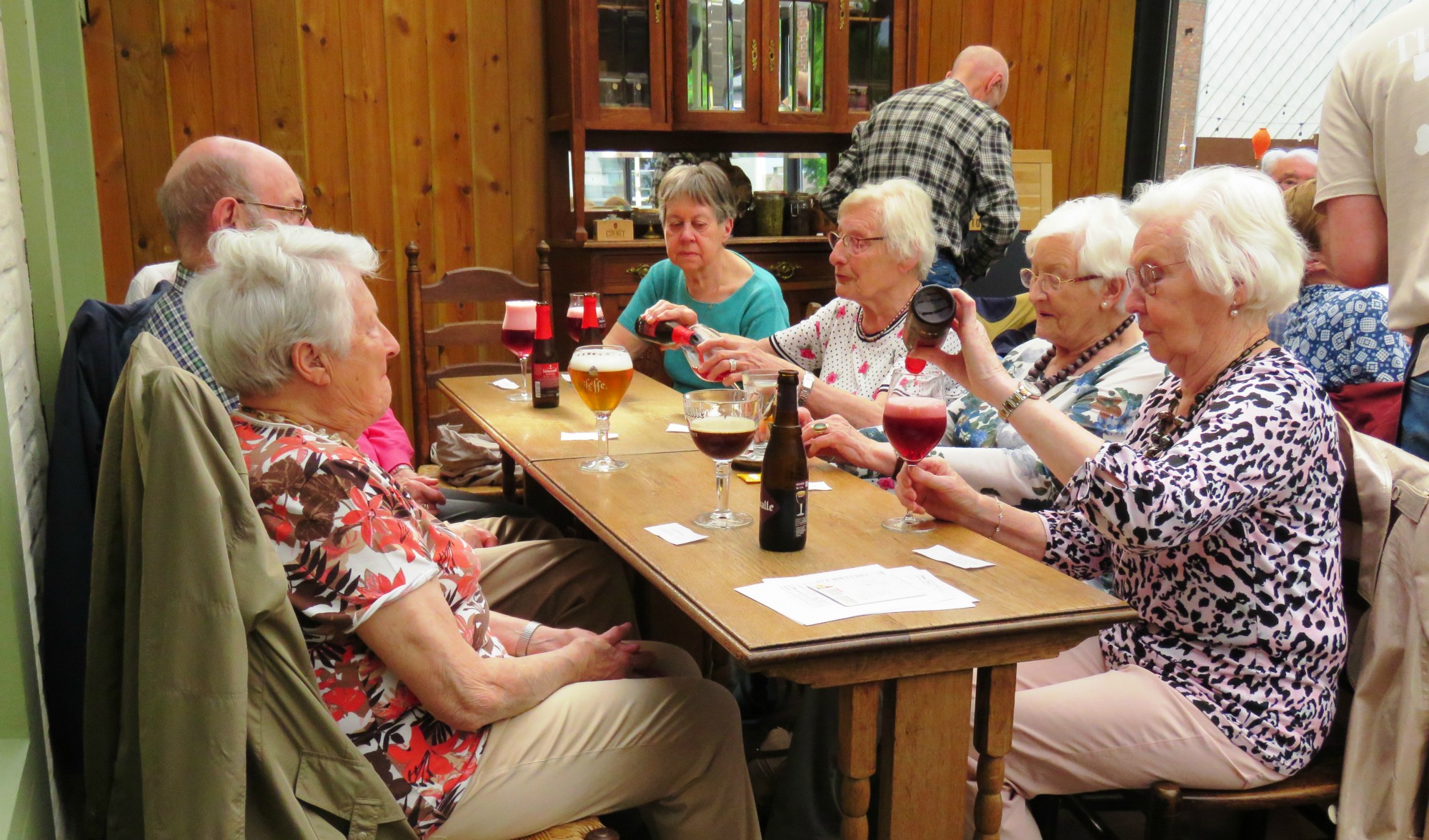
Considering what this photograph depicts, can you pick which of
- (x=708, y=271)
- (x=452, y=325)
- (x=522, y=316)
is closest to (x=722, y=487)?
(x=522, y=316)

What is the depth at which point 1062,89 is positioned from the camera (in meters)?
5.24

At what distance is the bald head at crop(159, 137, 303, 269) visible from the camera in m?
2.12

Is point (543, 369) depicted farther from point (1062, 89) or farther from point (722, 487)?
point (1062, 89)

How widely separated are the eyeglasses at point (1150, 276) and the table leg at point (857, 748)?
29.9 inches

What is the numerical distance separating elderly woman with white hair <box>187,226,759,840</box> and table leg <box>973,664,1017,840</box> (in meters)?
0.33

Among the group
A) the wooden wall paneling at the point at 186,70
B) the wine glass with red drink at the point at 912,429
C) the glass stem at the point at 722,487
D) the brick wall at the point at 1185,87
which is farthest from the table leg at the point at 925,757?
the brick wall at the point at 1185,87

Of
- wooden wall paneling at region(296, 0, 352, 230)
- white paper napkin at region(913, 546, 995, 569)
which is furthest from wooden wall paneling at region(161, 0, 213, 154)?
white paper napkin at region(913, 546, 995, 569)

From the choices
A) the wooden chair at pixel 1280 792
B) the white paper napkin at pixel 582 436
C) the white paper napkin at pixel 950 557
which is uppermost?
the white paper napkin at pixel 950 557

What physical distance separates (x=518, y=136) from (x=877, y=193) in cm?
233

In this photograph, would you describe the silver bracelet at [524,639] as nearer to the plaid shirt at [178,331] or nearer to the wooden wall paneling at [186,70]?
the plaid shirt at [178,331]

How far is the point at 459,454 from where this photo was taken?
10.8ft

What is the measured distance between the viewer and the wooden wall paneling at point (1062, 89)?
17.0ft

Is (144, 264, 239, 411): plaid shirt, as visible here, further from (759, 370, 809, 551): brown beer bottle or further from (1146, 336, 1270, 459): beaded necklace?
(1146, 336, 1270, 459): beaded necklace

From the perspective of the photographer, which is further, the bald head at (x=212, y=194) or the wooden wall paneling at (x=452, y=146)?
the wooden wall paneling at (x=452, y=146)
